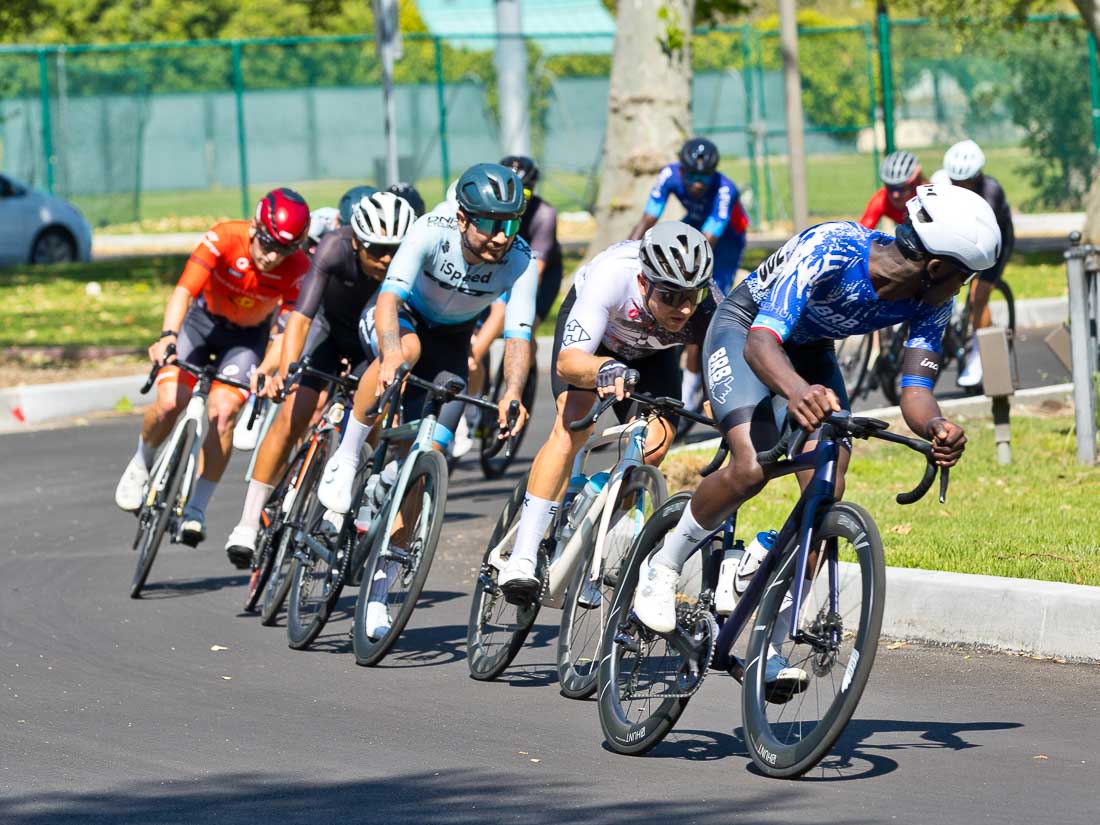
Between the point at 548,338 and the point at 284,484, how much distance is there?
10.6 m

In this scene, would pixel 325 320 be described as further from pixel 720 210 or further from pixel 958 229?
pixel 720 210

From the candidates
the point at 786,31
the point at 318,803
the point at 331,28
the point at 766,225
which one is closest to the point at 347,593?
the point at 318,803

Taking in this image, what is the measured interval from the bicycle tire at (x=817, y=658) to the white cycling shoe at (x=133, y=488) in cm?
505

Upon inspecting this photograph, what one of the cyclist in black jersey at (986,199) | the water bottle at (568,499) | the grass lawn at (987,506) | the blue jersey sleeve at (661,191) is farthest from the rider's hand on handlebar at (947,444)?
the blue jersey sleeve at (661,191)

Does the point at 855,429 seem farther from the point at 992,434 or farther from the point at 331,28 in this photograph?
the point at 331,28

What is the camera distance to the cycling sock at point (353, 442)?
8570mm

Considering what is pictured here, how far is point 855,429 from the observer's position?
585 cm

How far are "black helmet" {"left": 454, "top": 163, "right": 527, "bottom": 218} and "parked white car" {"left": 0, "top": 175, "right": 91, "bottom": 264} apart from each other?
2214 cm

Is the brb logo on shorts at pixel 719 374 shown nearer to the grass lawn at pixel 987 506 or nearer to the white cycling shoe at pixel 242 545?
the grass lawn at pixel 987 506

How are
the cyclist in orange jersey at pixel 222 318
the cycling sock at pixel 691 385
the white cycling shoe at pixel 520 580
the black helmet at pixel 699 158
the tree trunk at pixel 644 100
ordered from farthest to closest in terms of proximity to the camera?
the tree trunk at pixel 644 100 → the black helmet at pixel 699 158 → the cycling sock at pixel 691 385 → the cyclist in orange jersey at pixel 222 318 → the white cycling shoe at pixel 520 580

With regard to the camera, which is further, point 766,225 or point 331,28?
point 331,28

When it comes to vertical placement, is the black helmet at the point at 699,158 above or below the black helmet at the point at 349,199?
above

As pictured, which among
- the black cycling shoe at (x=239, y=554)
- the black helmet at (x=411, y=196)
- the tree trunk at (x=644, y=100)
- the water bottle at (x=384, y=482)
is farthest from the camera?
the tree trunk at (x=644, y=100)

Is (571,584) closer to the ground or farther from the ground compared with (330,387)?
closer to the ground
